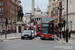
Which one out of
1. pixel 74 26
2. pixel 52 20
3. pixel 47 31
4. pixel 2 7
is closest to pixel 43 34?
pixel 47 31

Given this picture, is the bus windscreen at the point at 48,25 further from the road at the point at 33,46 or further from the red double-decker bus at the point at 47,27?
the road at the point at 33,46

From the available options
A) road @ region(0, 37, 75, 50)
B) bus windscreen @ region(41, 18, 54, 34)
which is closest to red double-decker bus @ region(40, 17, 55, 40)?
bus windscreen @ region(41, 18, 54, 34)

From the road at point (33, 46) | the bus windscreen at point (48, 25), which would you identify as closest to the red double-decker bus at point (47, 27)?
the bus windscreen at point (48, 25)

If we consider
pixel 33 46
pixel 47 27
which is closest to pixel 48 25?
pixel 47 27

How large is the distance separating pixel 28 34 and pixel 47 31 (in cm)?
329

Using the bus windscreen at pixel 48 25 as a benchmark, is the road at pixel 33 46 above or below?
below

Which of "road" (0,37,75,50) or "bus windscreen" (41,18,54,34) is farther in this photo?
"bus windscreen" (41,18,54,34)

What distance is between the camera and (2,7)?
279ft

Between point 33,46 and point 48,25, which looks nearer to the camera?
point 33,46

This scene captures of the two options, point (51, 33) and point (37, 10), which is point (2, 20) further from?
point (37, 10)

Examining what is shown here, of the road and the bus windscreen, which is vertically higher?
the bus windscreen

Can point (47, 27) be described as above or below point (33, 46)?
above

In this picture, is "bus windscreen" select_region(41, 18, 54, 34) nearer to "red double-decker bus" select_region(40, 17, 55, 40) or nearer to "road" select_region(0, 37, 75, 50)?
"red double-decker bus" select_region(40, 17, 55, 40)

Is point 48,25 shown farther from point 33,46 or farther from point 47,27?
point 33,46
